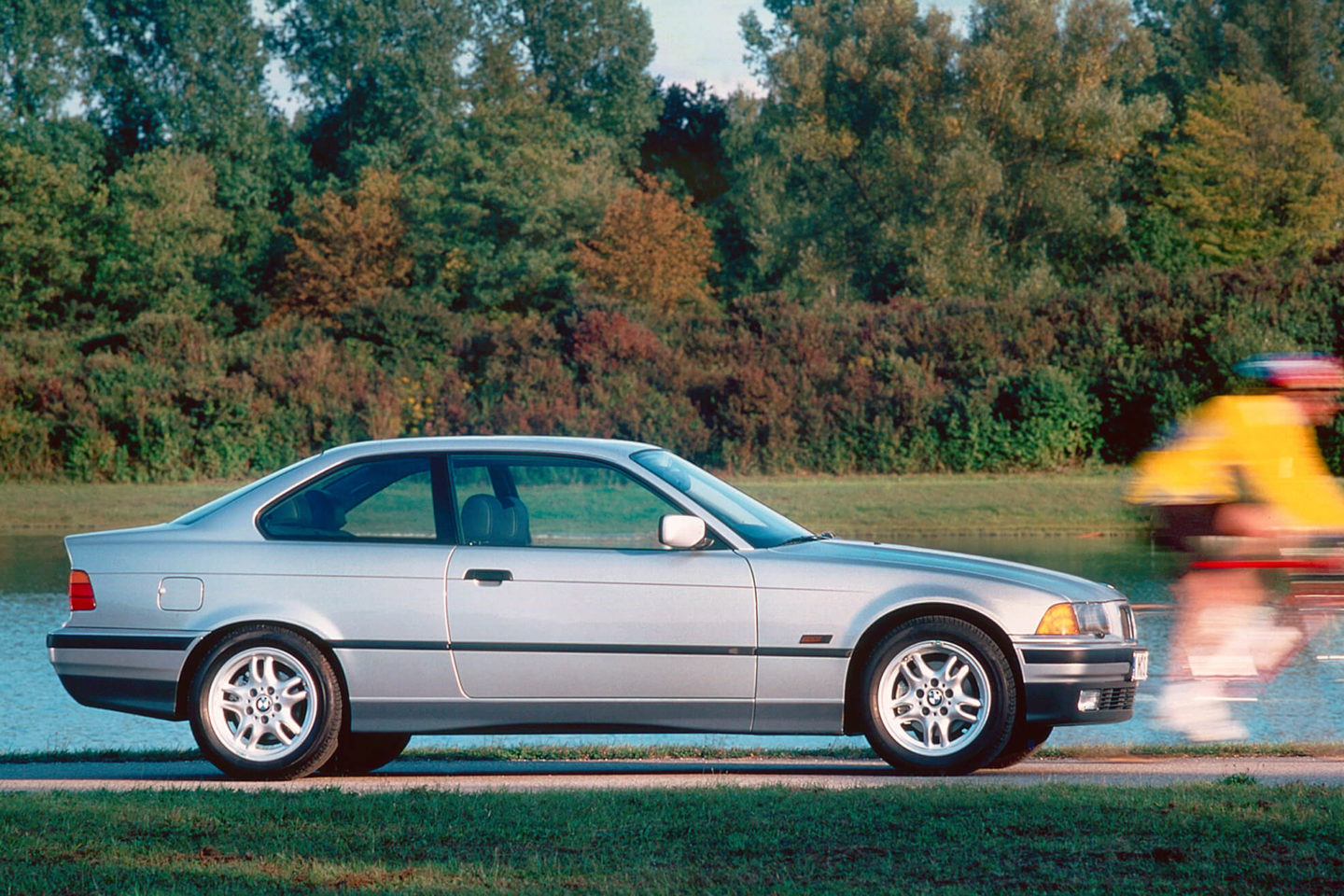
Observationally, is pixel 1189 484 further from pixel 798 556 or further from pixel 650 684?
pixel 650 684

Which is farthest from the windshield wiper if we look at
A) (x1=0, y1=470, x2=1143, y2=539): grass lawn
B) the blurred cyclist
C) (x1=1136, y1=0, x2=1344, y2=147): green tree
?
(x1=1136, y1=0, x2=1344, y2=147): green tree

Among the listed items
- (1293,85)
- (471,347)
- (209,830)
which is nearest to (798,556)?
(209,830)

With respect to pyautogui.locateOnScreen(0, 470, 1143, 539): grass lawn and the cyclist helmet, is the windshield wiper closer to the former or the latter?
the cyclist helmet

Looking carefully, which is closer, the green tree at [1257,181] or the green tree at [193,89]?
the green tree at [1257,181]

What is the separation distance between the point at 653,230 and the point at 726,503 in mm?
44982

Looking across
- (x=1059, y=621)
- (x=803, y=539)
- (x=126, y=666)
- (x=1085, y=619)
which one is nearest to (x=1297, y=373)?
(x=1085, y=619)

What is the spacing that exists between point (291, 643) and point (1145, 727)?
16.3 ft

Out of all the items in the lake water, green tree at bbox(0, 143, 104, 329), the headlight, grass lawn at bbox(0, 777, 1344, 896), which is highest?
green tree at bbox(0, 143, 104, 329)

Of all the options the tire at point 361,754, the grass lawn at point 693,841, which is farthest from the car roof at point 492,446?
the grass lawn at point 693,841

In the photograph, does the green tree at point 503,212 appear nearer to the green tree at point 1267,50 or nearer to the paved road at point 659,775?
the green tree at point 1267,50

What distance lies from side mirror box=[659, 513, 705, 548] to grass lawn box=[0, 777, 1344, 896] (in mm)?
1163

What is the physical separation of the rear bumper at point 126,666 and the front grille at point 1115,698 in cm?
412

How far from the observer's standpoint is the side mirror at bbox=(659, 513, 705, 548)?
7582 millimetres

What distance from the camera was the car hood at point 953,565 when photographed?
25.4 ft
